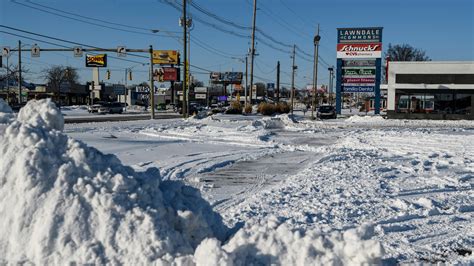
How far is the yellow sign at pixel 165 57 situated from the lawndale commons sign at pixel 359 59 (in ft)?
111

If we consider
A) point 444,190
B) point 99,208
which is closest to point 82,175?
point 99,208

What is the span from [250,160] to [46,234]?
11.3m

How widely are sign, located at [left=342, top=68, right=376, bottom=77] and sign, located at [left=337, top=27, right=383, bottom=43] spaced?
8.54 feet

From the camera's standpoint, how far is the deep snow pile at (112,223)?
4625mm

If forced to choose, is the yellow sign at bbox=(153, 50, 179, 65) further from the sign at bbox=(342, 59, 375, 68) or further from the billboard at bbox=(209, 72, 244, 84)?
the billboard at bbox=(209, 72, 244, 84)

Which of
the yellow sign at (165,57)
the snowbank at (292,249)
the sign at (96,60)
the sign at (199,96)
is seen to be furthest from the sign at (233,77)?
the snowbank at (292,249)

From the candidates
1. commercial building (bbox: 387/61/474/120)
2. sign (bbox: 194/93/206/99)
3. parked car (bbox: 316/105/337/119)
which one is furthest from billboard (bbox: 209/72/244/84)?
commercial building (bbox: 387/61/474/120)

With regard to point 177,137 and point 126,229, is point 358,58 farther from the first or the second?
point 126,229

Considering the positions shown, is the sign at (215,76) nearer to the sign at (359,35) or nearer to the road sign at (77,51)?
the sign at (359,35)

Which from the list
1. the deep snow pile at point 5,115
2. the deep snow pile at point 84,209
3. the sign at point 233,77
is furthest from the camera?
the sign at point 233,77

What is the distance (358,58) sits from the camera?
49219 millimetres

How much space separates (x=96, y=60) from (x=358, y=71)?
1283 inches

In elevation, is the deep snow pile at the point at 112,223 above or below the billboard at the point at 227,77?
below

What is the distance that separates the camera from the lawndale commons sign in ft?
161
